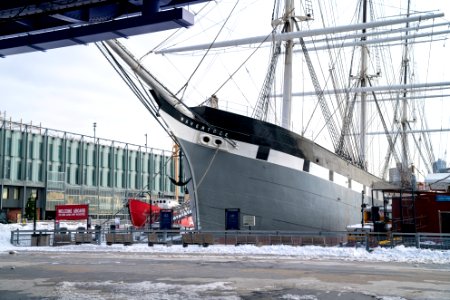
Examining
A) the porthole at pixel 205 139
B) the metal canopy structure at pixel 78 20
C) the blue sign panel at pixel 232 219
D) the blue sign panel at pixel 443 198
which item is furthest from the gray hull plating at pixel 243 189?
the metal canopy structure at pixel 78 20

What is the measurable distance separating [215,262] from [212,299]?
7938 millimetres

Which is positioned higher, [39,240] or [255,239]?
[255,239]

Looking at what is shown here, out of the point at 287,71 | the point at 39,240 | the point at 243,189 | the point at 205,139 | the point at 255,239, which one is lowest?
the point at 39,240

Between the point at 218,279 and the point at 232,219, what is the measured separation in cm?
1175

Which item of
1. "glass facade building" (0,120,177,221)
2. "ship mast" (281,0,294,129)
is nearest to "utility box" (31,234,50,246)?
"ship mast" (281,0,294,129)

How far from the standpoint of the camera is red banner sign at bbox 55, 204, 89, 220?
95.2ft

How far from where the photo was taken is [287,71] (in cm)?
3173

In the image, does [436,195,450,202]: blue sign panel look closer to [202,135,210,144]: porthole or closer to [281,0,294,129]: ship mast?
[281,0,294,129]: ship mast

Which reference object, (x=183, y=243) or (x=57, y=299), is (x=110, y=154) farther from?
(x=57, y=299)

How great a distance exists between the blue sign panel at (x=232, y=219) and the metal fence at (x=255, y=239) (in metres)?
0.34

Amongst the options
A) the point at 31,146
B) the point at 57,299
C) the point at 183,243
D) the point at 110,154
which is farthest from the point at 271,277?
the point at 110,154

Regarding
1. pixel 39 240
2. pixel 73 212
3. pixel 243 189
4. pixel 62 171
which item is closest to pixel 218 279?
pixel 243 189

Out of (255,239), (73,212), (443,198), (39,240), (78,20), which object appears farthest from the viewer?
(73,212)

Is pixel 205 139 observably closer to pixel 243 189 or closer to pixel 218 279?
pixel 243 189
